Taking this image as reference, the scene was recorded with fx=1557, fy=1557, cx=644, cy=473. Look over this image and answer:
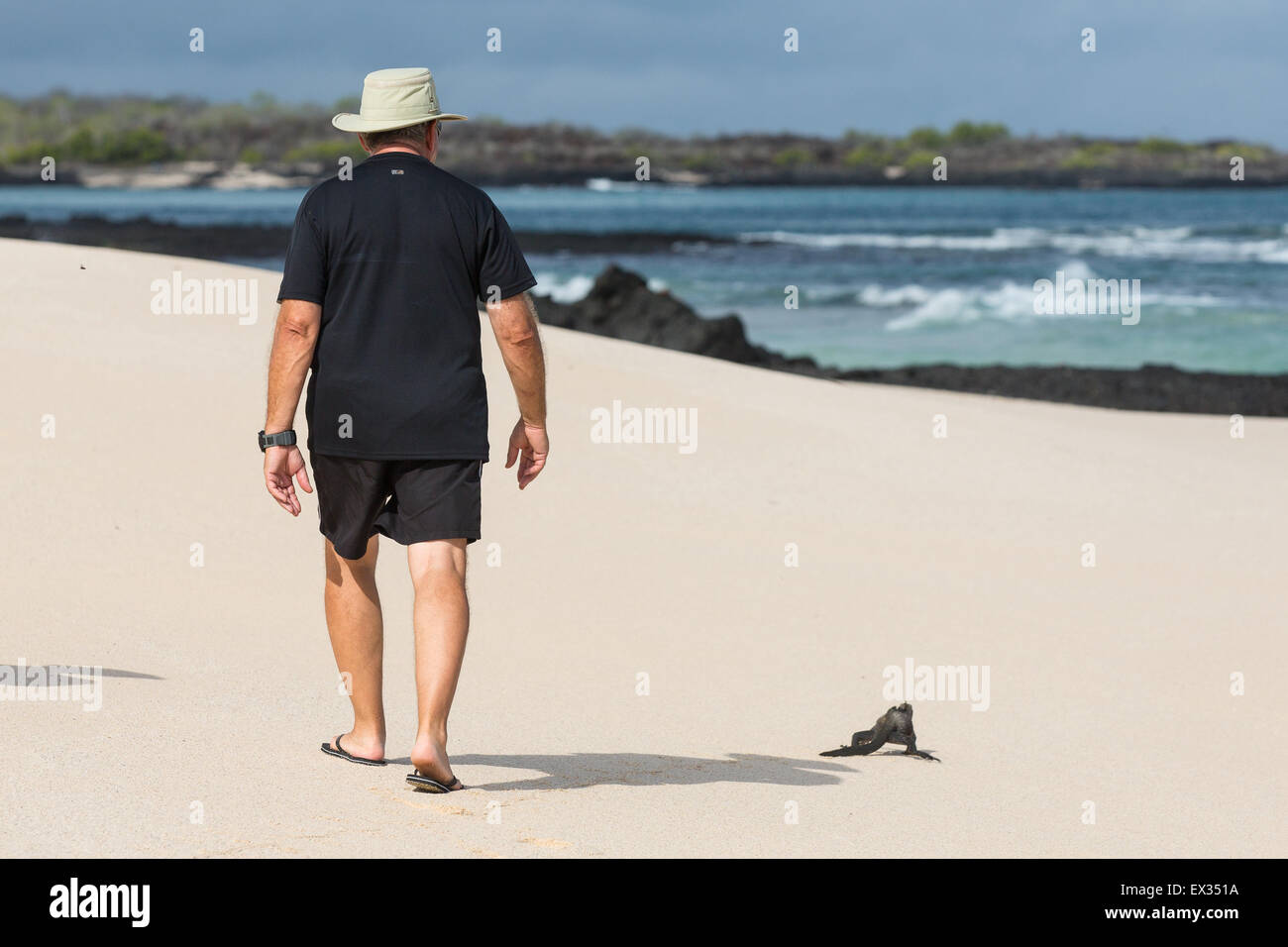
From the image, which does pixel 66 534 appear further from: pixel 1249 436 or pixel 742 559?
pixel 1249 436

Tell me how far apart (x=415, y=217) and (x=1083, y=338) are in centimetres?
2937

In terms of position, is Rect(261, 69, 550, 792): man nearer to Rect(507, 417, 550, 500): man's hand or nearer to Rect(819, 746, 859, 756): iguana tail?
Rect(507, 417, 550, 500): man's hand

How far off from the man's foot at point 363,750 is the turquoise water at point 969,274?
25.8 metres

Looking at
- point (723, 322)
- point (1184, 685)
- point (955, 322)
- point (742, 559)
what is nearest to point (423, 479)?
point (1184, 685)

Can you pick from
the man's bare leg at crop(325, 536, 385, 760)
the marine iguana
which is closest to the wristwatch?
the man's bare leg at crop(325, 536, 385, 760)

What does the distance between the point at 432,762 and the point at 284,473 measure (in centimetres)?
94

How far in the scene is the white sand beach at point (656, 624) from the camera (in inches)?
180

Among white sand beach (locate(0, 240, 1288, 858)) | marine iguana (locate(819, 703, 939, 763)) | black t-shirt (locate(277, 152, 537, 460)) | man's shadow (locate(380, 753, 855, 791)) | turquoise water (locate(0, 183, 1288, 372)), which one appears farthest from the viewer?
turquoise water (locate(0, 183, 1288, 372))

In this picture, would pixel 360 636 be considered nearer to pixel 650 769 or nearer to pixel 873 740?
pixel 650 769

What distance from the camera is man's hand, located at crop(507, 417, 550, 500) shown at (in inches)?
183

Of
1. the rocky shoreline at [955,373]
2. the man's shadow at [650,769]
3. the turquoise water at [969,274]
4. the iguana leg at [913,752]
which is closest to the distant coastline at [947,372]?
the rocky shoreline at [955,373]

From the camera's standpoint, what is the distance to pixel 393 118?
4516 millimetres

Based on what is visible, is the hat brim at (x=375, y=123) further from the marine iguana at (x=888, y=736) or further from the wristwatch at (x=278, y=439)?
the marine iguana at (x=888, y=736)

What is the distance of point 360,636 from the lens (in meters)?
4.77
